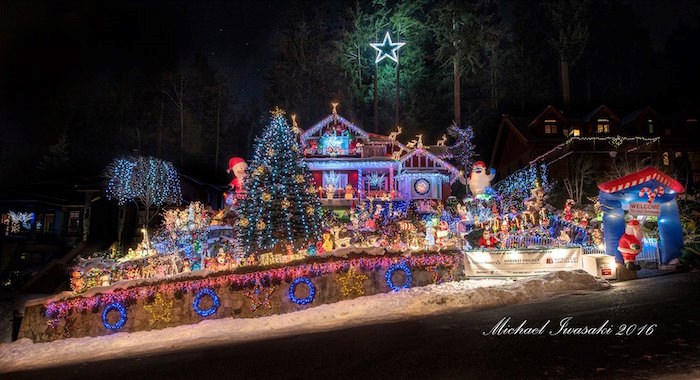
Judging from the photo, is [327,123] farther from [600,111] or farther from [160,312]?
[160,312]

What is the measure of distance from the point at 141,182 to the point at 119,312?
20.7 m

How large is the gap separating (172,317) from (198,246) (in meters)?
6.77

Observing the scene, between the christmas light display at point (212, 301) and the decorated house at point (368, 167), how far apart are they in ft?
55.3

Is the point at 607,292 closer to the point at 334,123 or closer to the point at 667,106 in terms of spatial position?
the point at 334,123

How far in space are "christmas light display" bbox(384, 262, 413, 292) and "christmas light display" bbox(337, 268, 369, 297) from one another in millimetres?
940

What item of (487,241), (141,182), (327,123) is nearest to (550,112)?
(327,123)

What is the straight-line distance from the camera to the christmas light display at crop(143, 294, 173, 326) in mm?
14867

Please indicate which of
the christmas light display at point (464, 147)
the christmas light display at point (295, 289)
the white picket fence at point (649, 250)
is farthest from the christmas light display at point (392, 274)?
the christmas light display at point (464, 147)

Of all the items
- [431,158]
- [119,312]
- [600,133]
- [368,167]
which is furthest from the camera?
[368,167]

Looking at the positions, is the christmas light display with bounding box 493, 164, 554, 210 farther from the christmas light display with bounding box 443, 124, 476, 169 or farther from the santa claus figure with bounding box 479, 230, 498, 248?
the santa claus figure with bounding box 479, 230, 498, 248

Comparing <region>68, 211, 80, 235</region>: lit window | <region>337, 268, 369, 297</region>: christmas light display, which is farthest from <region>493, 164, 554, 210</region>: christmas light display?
<region>68, 211, 80, 235</region>: lit window

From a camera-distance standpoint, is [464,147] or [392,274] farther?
[464,147]

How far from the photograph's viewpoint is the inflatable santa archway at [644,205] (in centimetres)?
1691

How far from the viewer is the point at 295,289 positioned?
15359 mm
